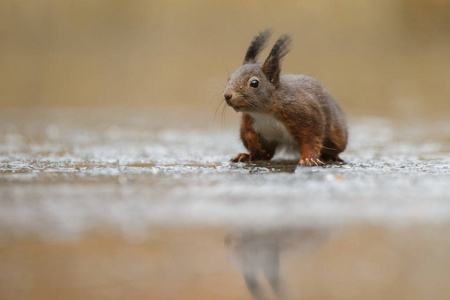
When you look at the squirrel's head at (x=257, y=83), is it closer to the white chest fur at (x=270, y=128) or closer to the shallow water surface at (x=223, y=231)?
the white chest fur at (x=270, y=128)

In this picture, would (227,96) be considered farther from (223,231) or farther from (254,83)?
(223,231)

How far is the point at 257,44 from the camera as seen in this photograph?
102 inches

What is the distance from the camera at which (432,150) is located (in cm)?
290

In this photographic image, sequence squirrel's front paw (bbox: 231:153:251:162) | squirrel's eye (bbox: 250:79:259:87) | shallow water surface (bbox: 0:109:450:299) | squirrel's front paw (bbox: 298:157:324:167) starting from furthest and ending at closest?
squirrel's front paw (bbox: 231:153:251:162) < squirrel's eye (bbox: 250:79:259:87) < squirrel's front paw (bbox: 298:157:324:167) < shallow water surface (bbox: 0:109:450:299)

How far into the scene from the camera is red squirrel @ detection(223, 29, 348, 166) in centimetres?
238

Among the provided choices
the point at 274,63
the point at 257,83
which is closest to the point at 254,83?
the point at 257,83

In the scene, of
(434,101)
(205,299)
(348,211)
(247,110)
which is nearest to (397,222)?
(348,211)

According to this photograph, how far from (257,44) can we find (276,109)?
336 millimetres

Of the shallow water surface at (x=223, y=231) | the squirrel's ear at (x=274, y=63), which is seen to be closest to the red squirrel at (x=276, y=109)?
the squirrel's ear at (x=274, y=63)

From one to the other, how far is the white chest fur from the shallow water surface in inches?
9.1

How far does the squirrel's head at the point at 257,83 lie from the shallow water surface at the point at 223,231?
0.27 metres

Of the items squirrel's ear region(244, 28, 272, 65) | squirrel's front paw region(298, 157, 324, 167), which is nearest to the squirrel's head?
squirrel's ear region(244, 28, 272, 65)

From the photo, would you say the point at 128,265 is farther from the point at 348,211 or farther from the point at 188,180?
the point at 188,180

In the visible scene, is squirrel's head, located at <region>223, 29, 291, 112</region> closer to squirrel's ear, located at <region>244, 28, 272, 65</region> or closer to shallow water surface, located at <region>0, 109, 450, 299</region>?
squirrel's ear, located at <region>244, 28, 272, 65</region>
